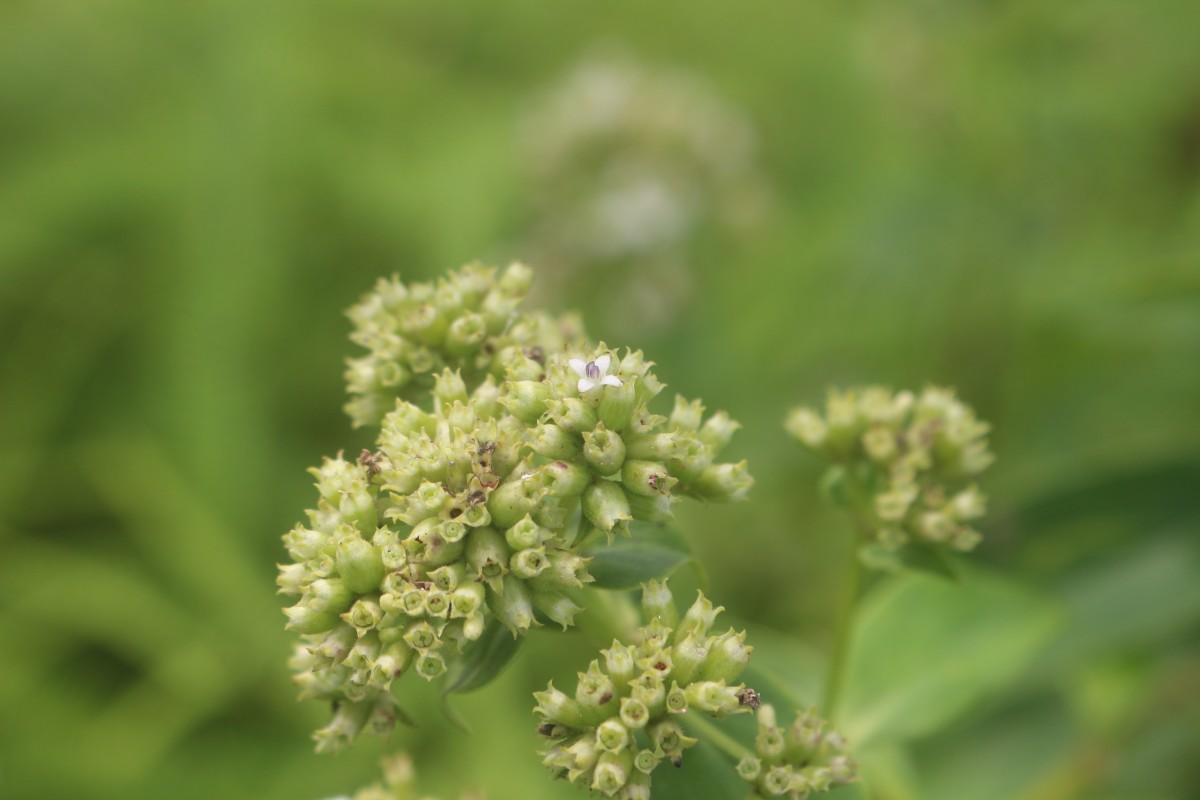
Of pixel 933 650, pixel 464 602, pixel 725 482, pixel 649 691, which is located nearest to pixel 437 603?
pixel 464 602

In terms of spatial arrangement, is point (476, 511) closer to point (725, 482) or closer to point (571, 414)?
point (571, 414)

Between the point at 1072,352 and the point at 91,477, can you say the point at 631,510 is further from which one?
the point at 91,477

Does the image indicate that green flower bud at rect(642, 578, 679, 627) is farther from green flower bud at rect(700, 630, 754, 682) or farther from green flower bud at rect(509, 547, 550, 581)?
green flower bud at rect(509, 547, 550, 581)

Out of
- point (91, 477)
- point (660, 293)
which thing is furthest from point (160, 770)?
point (660, 293)

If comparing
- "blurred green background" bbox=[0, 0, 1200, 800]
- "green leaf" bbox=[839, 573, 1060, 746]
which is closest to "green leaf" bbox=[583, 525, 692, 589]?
"green leaf" bbox=[839, 573, 1060, 746]

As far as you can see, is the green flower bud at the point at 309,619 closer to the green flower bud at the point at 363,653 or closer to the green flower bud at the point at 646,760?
the green flower bud at the point at 363,653
